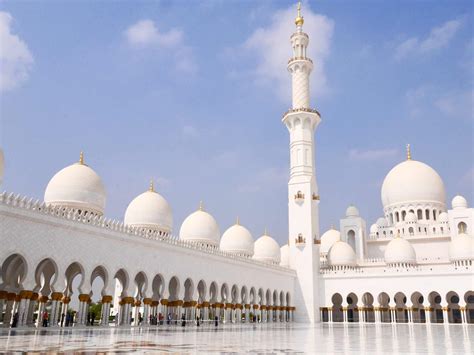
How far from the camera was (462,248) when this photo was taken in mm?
26656

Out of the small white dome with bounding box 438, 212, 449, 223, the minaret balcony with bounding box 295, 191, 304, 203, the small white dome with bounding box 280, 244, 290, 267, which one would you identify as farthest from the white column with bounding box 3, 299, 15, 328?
the small white dome with bounding box 438, 212, 449, 223

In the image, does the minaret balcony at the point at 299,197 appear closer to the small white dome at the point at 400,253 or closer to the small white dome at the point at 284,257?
the small white dome at the point at 400,253

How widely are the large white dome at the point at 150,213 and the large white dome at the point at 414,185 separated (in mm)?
16759

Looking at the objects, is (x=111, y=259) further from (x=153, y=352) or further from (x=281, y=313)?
(x=281, y=313)

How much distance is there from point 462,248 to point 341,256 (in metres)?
6.93

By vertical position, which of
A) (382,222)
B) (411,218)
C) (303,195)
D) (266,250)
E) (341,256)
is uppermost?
(303,195)

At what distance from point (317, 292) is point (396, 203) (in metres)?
8.79

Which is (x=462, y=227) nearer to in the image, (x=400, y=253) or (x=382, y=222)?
(x=400, y=253)

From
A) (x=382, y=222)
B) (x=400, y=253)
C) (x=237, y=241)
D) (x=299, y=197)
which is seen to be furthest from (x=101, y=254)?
(x=382, y=222)

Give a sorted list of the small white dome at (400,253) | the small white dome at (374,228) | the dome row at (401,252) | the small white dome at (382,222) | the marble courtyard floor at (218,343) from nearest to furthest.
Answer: the marble courtyard floor at (218,343), the dome row at (401,252), the small white dome at (400,253), the small white dome at (374,228), the small white dome at (382,222)

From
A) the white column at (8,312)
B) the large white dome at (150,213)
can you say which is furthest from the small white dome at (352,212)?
the white column at (8,312)

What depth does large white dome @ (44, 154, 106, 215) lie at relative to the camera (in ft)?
62.5

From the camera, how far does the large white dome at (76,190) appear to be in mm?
19047

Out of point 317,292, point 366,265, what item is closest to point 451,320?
point 366,265
